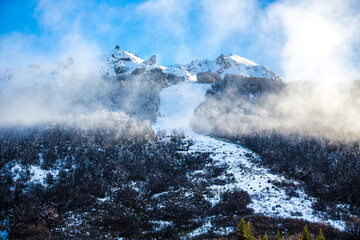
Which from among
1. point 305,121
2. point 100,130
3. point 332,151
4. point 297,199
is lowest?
point 297,199

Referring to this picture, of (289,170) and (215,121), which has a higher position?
(215,121)

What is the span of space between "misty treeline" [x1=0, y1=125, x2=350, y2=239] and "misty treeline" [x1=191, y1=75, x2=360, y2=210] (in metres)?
19.0

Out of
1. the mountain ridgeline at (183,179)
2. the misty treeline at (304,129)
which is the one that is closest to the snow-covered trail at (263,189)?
the mountain ridgeline at (183,179)

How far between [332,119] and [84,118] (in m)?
181

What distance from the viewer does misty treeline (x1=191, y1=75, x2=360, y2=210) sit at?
52781mm

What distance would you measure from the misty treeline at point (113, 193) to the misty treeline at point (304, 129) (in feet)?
62.2

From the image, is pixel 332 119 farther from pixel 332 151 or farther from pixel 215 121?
pixel 215 121

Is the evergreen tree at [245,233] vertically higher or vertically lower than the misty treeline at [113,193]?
lower

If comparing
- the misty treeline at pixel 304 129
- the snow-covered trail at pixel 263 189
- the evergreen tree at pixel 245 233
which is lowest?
the evergreen tree at pixel 245 233

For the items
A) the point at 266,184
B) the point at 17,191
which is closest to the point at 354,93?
the point at 266,184

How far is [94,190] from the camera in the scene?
56438 millimetres

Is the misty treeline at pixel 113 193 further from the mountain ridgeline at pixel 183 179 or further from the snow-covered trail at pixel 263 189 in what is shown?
the snow-covered trail at pixel 263 189

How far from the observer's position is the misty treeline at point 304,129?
2078 inches

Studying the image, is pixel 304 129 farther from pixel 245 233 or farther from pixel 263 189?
pixel 245 233
